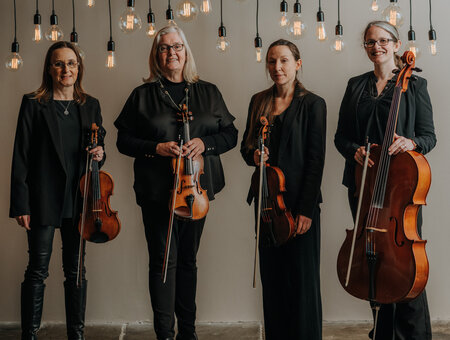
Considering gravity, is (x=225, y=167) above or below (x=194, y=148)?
below

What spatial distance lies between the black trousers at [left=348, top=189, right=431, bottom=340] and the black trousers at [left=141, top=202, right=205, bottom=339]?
0.79m

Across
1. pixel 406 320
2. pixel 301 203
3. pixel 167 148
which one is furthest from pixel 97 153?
pixel 406 320

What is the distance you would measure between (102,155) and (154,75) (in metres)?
0.45

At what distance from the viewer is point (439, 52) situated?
141 inches

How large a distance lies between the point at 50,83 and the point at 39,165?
0.41 meters

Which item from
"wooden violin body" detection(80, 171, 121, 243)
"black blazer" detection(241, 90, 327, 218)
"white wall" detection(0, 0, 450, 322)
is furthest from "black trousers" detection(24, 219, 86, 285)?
"black blazer" detection(241, 90, 327, 218)

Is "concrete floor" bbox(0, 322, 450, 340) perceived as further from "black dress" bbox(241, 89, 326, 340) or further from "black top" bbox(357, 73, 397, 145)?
"black top" bbox(357, 73, 397, 145)

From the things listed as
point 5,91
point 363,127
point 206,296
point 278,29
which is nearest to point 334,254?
point 206,296

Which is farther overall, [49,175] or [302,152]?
[49,175]

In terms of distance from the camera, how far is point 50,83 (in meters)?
3.03

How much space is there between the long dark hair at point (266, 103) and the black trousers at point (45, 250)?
0.94 m

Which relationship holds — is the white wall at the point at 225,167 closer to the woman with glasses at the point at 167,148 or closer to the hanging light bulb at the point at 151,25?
the hanging light bulb at the point at 151,25

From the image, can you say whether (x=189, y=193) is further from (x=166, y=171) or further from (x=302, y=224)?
(x=302, y=224)

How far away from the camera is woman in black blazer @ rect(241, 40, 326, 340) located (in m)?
2.71
